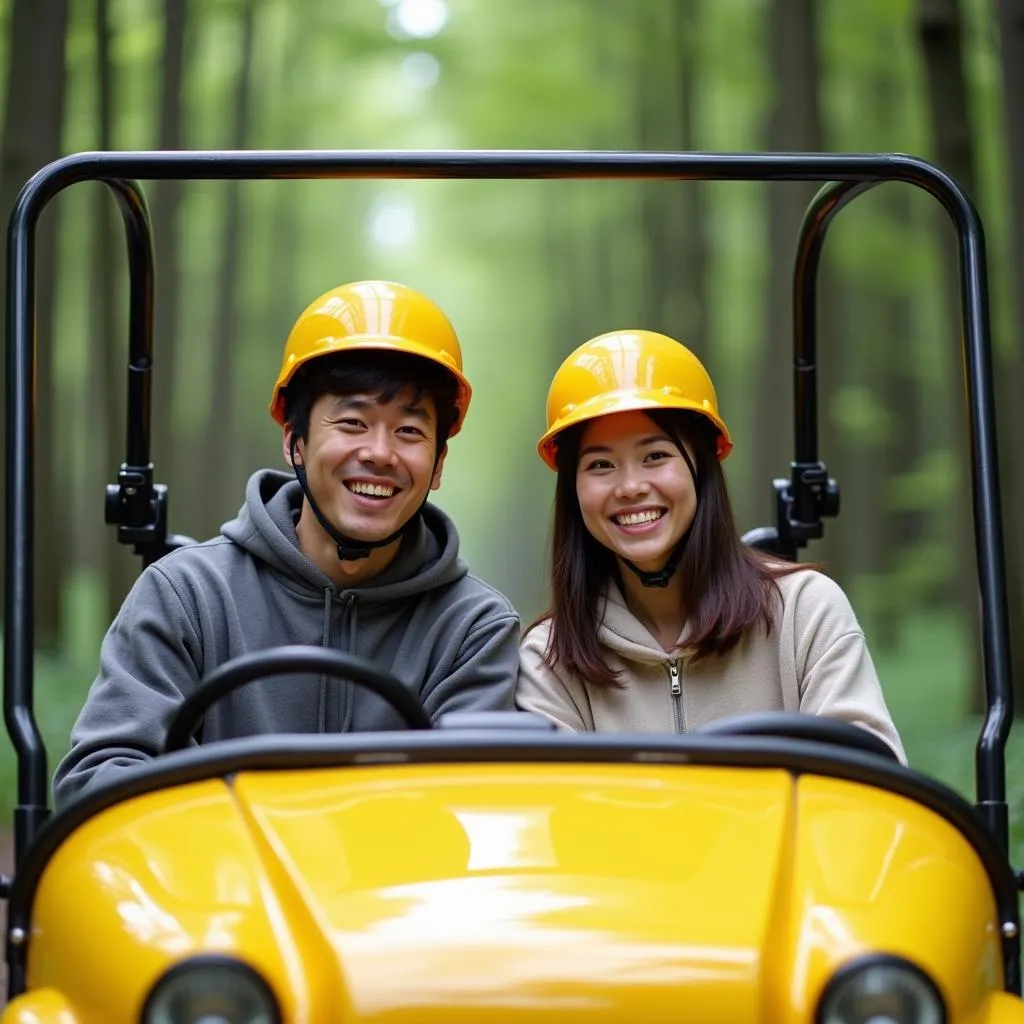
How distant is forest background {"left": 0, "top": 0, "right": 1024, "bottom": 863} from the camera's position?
Result: 997 cm

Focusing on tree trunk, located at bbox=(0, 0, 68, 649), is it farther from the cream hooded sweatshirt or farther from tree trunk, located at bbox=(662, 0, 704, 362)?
tree trunk, located at bbox=(662, 0, 704, 362)

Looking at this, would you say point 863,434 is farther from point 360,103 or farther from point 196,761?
point 196,761

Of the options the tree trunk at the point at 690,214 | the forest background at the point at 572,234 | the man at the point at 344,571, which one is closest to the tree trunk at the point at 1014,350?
the forest background at the point at 572,234

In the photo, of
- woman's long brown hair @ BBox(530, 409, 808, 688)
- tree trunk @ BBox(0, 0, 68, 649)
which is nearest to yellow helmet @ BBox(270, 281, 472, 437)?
woman's long brown hair @ BBox(530, 409, 808, 688)

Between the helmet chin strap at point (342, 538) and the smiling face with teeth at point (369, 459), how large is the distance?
0.04 ft

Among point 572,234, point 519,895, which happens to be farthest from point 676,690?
point 572,234

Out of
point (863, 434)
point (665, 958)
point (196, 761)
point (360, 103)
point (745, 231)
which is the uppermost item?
point (360, 103)

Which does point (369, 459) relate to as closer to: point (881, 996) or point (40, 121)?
point (881, 996)

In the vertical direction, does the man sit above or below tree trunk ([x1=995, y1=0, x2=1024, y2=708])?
below

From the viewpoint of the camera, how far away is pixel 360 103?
20.1 metres

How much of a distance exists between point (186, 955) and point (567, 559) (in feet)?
6.70

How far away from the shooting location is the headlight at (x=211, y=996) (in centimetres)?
208

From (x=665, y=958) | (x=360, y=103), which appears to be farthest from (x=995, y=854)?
(x=360, y=103)

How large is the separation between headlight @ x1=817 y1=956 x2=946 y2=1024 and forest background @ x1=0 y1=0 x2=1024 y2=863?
4173mm
